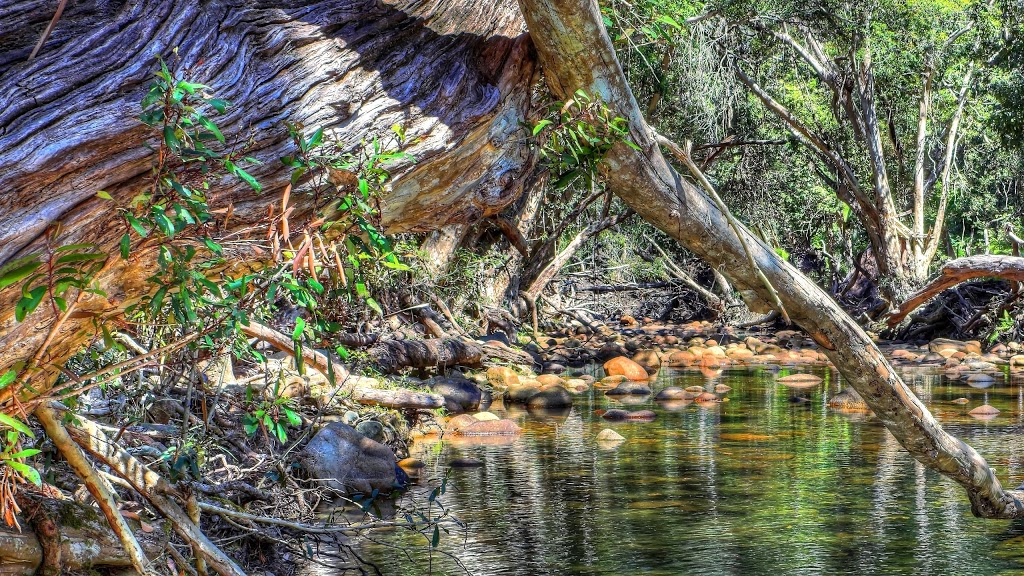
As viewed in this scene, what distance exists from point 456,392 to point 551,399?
1307mm

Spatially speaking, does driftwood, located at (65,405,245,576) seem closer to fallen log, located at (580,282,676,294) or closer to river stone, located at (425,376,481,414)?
river stone, located at (425,376,481,414)

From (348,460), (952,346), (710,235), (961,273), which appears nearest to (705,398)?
(348,460)

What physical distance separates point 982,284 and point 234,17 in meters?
18.8

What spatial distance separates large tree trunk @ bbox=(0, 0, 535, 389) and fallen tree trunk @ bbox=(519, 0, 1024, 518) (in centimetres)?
18

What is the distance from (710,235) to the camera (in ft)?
Result: 12.5

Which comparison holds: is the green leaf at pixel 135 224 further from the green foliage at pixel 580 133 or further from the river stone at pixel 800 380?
the river stone at pixel 800 380

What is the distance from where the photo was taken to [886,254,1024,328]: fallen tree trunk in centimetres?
539

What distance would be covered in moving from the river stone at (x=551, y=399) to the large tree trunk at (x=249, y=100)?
27.4 feet

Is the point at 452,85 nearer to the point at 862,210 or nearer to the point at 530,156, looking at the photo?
the point at 530,156

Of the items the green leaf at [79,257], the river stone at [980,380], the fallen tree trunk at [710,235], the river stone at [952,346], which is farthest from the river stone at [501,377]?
the green leaf at [79,257]

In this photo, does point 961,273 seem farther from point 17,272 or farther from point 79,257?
point 17,272

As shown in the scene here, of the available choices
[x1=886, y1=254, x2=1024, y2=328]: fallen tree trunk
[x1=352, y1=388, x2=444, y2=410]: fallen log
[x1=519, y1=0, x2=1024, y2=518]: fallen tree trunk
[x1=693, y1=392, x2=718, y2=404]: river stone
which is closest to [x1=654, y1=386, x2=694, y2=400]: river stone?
[x1=693, y1=392, x2=718, y2=404]: river stone

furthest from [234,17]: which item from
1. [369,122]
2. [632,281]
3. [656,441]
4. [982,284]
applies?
[632,281]

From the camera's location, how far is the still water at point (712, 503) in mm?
5398
